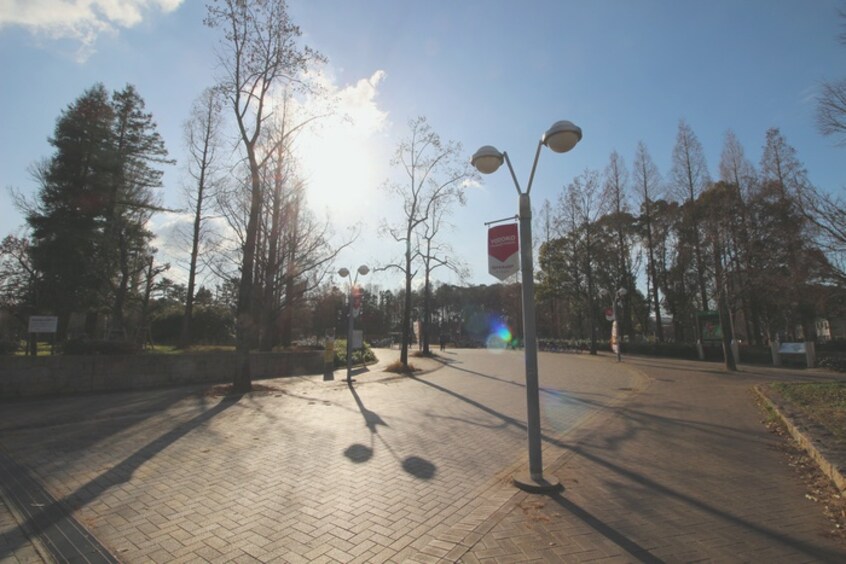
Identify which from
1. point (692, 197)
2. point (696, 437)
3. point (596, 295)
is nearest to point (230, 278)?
point (696, 437)

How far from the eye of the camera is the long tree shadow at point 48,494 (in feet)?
13.1

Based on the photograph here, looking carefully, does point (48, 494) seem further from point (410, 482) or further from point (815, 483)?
point (815, 483)

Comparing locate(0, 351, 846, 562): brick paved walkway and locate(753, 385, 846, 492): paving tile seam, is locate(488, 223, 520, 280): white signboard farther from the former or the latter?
locate(753, 385, 846, 492): paving tile seam

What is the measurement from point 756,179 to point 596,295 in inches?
671

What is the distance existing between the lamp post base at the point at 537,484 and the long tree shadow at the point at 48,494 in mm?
4324

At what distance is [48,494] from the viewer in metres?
4.78

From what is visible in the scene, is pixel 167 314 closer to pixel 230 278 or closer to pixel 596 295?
pixel 230 278

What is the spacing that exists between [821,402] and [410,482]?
29.8ft

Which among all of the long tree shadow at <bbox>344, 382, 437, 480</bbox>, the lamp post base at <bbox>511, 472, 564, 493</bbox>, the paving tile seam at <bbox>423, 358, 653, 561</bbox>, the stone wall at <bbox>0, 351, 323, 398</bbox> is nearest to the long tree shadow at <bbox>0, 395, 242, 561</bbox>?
the long tree shadow at <bbox>344, 382, 437, 480</bbox>

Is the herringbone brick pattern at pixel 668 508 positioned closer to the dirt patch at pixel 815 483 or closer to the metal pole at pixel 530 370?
the dirt patch at pixel 815 483

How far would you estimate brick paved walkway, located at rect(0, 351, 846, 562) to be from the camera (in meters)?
3.59

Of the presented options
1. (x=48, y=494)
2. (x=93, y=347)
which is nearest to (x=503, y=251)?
(x=48, y=494)

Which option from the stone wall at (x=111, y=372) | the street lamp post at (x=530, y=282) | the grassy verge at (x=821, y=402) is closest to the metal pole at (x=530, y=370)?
the street lamp post at (x=530, y=282)

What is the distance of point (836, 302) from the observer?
1401cm
